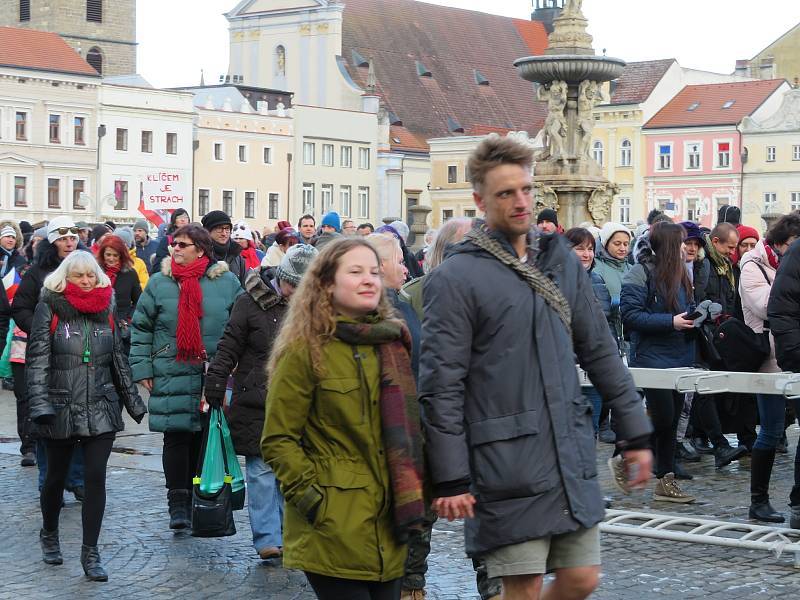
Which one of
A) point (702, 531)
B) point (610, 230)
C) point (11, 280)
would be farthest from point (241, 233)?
point (702, 531)

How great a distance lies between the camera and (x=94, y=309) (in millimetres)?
8500

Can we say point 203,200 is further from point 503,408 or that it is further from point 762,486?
point 503,408

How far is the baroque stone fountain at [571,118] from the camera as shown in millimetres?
25844

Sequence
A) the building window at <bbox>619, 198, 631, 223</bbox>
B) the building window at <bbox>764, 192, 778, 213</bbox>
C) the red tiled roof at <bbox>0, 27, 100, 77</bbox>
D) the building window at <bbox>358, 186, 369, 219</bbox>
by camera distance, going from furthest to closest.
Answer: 1. the building window at <bbox>358, 186, 369, 219</bbox>
2. the building window at <bbox>619, 198, 631, 223</bbox>
3. the building window at <bbox>764, 192, 778, 213</bbox>
4. the red tiled roof at <bbox>0, 27, 100, 77</bbox>

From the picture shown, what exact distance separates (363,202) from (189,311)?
3066 inches

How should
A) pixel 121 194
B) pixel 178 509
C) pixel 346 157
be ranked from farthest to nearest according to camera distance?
pixel 346 157
pixel 121 194
pixel 178 509

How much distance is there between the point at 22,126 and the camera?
72.2 metres

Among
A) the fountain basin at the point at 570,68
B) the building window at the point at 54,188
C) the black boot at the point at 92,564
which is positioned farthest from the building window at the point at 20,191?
the black boot at the point at 92,564

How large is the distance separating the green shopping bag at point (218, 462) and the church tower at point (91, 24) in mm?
99709

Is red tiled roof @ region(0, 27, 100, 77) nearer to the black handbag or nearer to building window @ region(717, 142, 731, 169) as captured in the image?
building window @ region(717, 142, 731, 169)

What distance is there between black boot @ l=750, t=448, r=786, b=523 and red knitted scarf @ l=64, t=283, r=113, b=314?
390cm

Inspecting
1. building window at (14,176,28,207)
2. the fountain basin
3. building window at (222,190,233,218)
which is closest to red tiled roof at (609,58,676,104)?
building window at (222,190,233,218)

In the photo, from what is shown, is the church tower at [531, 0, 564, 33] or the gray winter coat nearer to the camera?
the gray winter coat

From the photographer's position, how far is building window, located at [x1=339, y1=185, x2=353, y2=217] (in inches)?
3359
